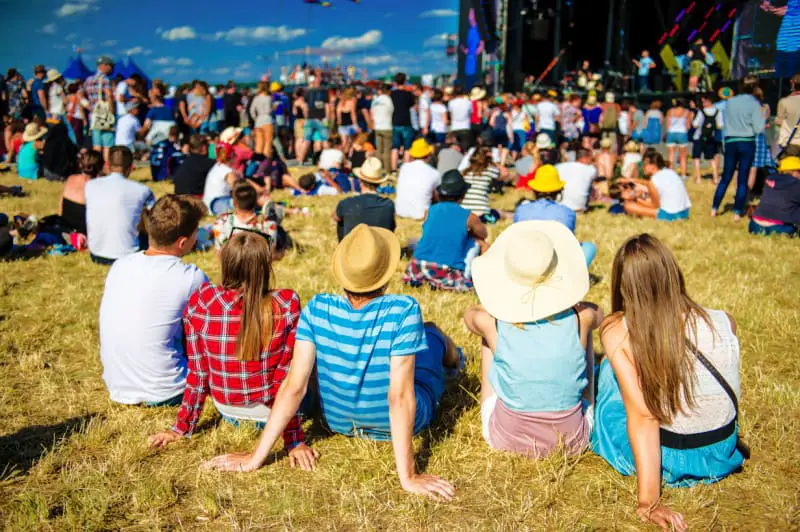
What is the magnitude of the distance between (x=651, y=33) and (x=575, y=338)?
1034 inches

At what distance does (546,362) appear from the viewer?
2.82 m

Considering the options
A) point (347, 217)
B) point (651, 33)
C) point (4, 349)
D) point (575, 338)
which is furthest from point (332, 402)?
point (651, 33)

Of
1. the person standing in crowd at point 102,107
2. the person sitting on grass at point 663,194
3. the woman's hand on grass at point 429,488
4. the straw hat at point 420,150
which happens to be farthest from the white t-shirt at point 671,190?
the person standing in crowd at point 102,107

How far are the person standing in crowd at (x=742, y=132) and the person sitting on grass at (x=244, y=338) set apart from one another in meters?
7.61

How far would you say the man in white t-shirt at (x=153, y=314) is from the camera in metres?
3.36

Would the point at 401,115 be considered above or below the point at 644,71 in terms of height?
below

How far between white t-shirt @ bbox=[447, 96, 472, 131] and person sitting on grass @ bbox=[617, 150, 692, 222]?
473 cm

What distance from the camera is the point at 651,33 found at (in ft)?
82.8

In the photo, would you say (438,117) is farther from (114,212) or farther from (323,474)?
(323,474)

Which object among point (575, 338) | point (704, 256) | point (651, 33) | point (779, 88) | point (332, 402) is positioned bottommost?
point (704, 256)

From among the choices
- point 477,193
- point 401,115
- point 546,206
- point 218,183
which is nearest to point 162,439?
point 546,206

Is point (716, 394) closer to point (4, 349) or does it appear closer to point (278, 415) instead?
point (278, 415)

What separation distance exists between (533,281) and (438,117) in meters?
11.3

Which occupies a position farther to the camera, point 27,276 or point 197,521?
point 27,276
